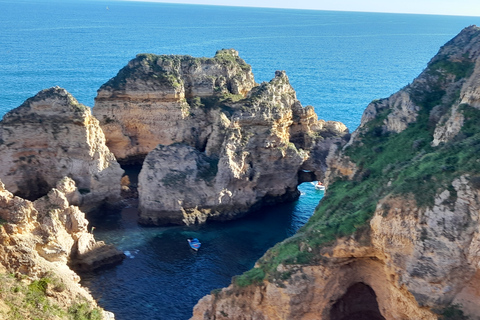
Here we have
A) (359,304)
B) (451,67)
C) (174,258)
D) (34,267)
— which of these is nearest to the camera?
(34,267)

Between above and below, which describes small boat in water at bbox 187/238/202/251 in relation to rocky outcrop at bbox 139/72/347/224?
below

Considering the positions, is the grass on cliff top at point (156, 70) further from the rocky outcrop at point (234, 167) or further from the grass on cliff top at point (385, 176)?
the grass on cliff top at point (385, 176)

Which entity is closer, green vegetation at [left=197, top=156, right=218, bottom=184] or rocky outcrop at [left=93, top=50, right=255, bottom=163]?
green vegetation at [left=197, top=156, right=218, bottom=184]

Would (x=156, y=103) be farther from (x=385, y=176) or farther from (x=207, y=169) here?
(x=385, y=176)

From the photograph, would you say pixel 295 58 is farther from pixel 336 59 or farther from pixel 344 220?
pixel 344 220

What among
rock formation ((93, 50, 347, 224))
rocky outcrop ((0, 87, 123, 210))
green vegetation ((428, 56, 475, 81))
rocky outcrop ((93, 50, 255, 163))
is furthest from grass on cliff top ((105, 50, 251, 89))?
green vegetation ((428, 56, 475, 81))

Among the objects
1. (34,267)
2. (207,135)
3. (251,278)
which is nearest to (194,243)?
(251,278)

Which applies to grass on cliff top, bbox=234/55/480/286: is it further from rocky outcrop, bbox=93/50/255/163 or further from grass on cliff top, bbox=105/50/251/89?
grass on cliff top, bbox=105/50/251/89
